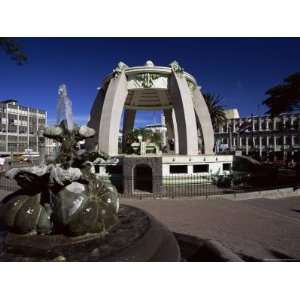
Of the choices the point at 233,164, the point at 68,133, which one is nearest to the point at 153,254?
the point at 68,133

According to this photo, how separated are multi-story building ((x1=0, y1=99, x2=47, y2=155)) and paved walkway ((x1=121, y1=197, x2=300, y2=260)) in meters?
48.7

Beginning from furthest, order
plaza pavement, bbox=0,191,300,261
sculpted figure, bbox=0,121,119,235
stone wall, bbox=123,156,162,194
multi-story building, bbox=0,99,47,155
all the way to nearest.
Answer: multi-story building, bbox=0,99,47,155
stone wall, bbox=123,156,162,194
plaza pavement, bbox=0,191,300,261
sculpted figure, bbox=0,121,119,235

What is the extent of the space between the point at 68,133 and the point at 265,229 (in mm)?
5886

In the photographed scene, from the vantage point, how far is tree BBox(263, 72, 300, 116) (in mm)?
20438

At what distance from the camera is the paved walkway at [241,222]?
562cm

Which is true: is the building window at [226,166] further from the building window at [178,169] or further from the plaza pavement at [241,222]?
the plaza pavement at [241,222]

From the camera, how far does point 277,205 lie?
10812 millimetres

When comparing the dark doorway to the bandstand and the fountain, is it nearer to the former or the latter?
the bandstand

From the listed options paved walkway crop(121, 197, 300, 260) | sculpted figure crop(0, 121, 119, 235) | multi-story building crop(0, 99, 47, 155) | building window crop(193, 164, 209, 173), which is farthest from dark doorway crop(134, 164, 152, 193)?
multi-story building crop(0, 99, 47, 155)

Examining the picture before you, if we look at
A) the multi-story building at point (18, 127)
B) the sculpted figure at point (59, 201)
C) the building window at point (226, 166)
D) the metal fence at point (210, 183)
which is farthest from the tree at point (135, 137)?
the multi-story building at point (18, 127)

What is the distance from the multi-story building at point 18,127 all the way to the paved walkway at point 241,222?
4867 centimetres

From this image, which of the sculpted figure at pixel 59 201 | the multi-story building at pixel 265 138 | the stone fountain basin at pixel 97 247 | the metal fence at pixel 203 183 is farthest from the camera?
the multi-story building at pixel 265 138

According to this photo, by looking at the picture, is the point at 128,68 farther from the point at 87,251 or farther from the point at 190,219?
the point at 87,251

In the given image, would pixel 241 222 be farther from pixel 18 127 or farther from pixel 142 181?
pixel 18 127
